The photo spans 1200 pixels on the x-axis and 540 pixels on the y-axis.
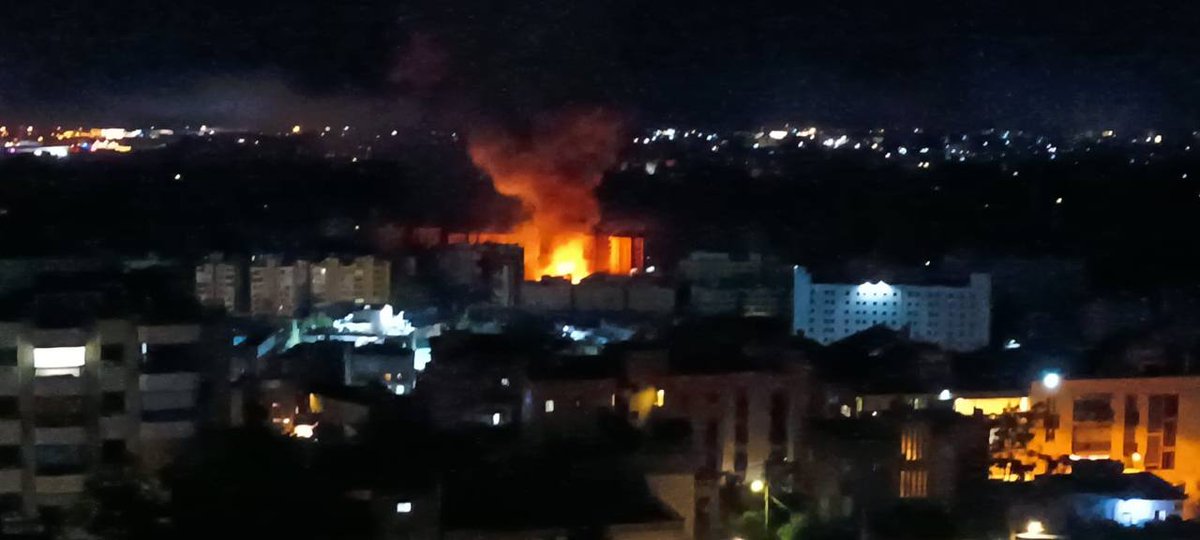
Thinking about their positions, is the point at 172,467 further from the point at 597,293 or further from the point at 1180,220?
the point at 1180,220

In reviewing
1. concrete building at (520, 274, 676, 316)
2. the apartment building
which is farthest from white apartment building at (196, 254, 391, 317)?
the apartment building

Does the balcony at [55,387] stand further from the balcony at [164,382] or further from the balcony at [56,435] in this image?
the balcony at [164,382]

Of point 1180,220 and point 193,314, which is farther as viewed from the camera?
point 1180,220

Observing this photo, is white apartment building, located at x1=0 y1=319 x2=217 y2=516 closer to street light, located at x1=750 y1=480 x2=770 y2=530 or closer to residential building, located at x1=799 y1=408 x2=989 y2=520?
street light, located at x1=750 y1=480 x2=770 y2=530

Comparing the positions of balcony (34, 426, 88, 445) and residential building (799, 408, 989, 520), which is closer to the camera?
balcony (34, 426, 88, 445)

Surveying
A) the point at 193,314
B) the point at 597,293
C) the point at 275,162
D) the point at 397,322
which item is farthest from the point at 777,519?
the point at 275,162

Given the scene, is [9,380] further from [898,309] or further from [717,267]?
[717,267]
